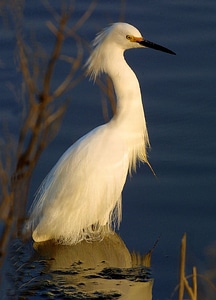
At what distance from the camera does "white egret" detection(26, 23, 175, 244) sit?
456cm

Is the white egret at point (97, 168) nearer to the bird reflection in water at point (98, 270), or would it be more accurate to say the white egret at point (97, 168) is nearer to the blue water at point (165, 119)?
the bird reflection in water at point (98, 270)

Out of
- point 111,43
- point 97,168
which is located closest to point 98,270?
point 97,168

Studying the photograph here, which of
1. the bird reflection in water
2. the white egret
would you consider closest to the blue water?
the bird reflection in water

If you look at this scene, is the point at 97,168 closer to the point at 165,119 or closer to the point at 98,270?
the point at 98,270

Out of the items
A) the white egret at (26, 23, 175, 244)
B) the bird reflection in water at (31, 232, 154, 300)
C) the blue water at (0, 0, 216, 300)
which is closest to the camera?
the bird reflection in water at (31, 232, 154, 300)

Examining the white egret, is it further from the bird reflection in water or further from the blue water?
the blue water

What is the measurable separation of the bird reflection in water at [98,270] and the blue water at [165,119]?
0.22 ft

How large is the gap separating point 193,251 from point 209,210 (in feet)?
1.29

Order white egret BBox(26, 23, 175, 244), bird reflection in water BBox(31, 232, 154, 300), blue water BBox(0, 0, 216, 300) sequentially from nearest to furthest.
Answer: bird reflection in water BBox(31, 232, 154, 300)
blue water BBox(0, 0, 216, 300)
white egret BBox(26, 23, 175, 244)

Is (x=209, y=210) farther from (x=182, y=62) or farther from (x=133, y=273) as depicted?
(x=182, y=62)

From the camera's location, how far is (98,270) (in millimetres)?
4262

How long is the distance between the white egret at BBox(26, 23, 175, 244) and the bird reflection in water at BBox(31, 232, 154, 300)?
0.10m

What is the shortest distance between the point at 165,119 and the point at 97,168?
1.00m

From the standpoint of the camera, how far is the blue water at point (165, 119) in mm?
4457
